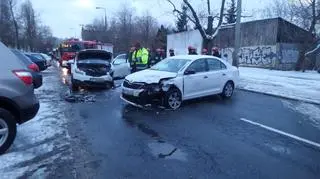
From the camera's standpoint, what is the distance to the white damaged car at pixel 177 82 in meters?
10.5

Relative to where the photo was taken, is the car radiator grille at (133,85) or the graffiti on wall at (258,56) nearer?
the car radiator grille at (133,85)

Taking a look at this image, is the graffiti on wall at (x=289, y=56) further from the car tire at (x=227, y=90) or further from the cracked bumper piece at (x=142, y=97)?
the cracked bumper piece at (x=142, y=97)

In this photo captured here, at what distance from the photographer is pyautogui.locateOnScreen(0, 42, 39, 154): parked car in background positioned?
5859 mm

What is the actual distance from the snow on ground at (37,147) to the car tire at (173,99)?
2853mm

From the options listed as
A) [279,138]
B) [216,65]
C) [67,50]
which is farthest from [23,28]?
[279,138]

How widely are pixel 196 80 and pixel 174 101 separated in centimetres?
118

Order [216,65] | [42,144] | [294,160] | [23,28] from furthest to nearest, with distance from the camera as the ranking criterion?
[23,28]
[216,65]
[42,144]
[294,160]

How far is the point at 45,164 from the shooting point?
18.5 ft

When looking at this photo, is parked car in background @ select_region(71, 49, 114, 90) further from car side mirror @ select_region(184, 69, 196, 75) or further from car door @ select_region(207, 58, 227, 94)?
car side mirror @ select_region(184, 69, 196, 75)

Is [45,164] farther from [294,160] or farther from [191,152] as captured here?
[294,160]

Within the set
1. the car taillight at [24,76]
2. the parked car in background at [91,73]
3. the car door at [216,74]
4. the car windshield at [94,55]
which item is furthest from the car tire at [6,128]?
the car windshield at [94,55]

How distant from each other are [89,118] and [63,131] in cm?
159

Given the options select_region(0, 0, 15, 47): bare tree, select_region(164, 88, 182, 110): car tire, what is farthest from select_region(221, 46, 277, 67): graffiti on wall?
select_region(0, 0, 15, 47): bare tree

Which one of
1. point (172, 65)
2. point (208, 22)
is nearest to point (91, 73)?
point (172, 65)
